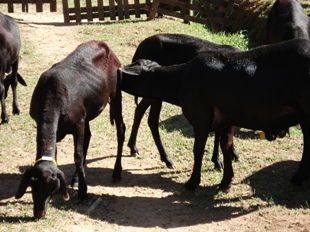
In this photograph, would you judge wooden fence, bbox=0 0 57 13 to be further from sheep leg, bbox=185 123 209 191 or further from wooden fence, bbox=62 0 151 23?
sheep leg, bbox=185 123 209 191

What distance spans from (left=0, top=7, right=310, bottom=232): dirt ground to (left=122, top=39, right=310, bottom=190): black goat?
1.64 ft

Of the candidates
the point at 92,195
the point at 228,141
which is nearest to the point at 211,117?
the point at 228,141

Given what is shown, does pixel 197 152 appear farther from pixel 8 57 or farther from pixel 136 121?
pixel 8 57

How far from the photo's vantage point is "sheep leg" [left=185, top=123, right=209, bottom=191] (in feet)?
28.4

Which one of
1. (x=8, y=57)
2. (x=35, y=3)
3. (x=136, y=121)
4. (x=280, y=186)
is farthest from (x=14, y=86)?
(x=35, y=3)

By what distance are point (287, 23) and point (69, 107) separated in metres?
6.09

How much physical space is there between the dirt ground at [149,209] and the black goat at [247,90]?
0.50 m

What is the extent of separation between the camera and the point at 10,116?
12.0 meters

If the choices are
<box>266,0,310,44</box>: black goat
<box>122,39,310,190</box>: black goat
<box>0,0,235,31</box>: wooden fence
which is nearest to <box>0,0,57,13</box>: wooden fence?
<box>0,0,235,31</box>: wooden fence

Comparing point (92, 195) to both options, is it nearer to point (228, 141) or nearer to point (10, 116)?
point (228, 141)

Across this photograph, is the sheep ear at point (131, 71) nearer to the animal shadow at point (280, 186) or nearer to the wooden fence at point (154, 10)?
the animal shadow at point (280, 186)

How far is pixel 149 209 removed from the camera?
848cm

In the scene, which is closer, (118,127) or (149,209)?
(149,209)

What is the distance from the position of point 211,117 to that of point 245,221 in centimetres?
150
